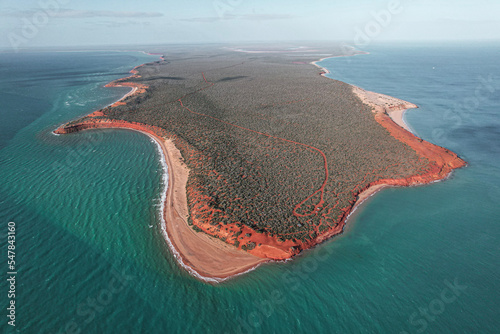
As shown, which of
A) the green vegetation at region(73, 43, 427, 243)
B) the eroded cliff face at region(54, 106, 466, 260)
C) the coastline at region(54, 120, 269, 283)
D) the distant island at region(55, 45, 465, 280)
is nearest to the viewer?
the coastline at region(54, 120, 269, 283)

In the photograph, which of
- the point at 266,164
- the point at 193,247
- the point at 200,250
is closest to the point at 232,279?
the point at 200,250

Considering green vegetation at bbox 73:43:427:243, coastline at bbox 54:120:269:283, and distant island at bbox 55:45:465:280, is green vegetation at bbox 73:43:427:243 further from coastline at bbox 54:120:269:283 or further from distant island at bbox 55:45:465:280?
coastline at bbox 54:120:269:283

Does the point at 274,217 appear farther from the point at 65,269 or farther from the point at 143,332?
the point at 65,269

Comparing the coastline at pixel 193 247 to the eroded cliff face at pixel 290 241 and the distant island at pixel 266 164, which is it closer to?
the distant island at pixel 266 164

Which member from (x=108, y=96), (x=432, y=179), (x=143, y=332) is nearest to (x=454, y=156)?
(x=432, y=179)

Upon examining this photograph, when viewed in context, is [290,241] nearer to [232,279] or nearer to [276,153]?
[232,279]

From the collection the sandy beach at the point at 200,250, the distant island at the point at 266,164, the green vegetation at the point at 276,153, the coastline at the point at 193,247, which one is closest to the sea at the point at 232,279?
the coastline at the point at 193,247

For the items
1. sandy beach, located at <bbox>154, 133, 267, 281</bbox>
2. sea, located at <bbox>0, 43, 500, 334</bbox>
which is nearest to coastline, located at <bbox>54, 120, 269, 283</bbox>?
sandy beach, located at <bbox>154, 133, 267, 281</bbox>

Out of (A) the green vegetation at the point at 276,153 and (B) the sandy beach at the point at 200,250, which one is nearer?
(B) the sandy beach at the point at 200,250
